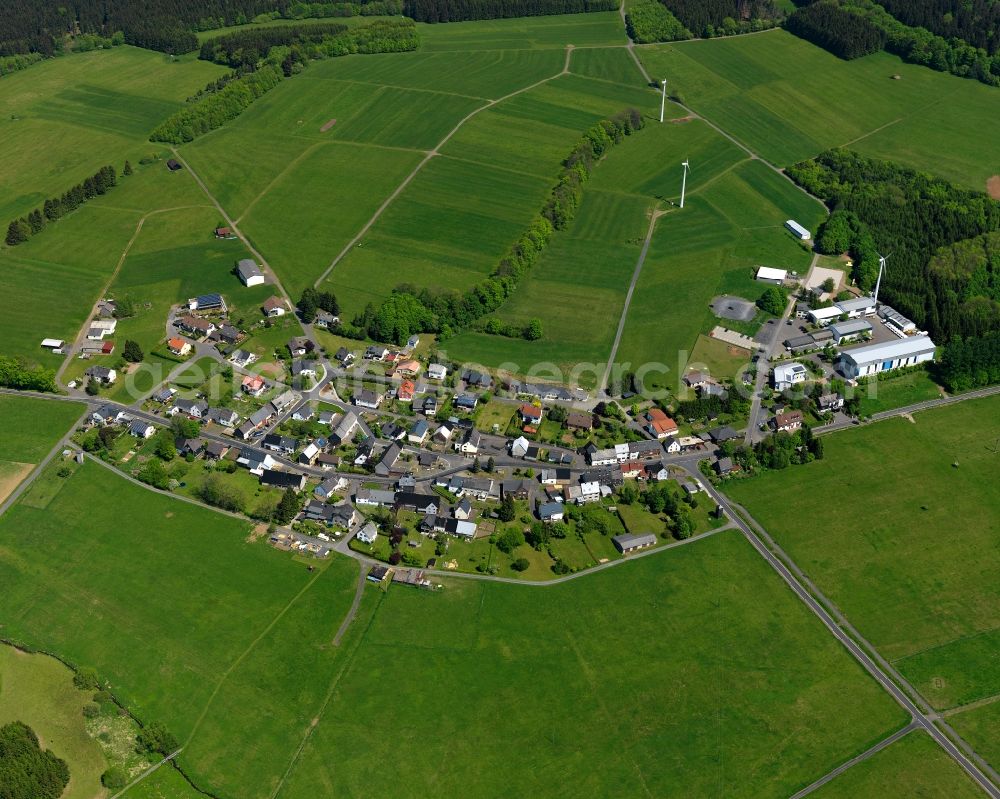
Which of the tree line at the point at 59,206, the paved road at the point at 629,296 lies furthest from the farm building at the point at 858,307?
the tree line at the point at 59,206

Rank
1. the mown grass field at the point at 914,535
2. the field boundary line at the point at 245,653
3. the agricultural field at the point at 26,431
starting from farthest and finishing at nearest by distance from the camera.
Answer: the agricultural field at the point at 26,431 → the mown grass field at the point at 914,535 → the field boundary line at the point at 245,653

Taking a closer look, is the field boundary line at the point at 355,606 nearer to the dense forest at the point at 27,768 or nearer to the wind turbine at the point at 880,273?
the dense forest at the point at 27,768

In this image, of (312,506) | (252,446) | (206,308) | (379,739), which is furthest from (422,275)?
(379,739)

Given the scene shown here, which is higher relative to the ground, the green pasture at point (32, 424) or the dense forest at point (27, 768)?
the green pasture at point (32, 424)

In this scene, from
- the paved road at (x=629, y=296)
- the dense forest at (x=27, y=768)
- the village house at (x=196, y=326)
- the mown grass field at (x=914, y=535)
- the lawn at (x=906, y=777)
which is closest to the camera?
the dense forest at (x=27, y=768)

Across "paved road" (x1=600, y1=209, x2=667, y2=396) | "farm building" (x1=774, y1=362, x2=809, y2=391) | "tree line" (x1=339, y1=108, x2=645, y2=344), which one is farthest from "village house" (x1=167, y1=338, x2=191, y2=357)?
"farm building" (x1=774, y1=362, x2=809, y2=391)

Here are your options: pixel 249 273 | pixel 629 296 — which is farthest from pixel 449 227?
pixel 629 296
